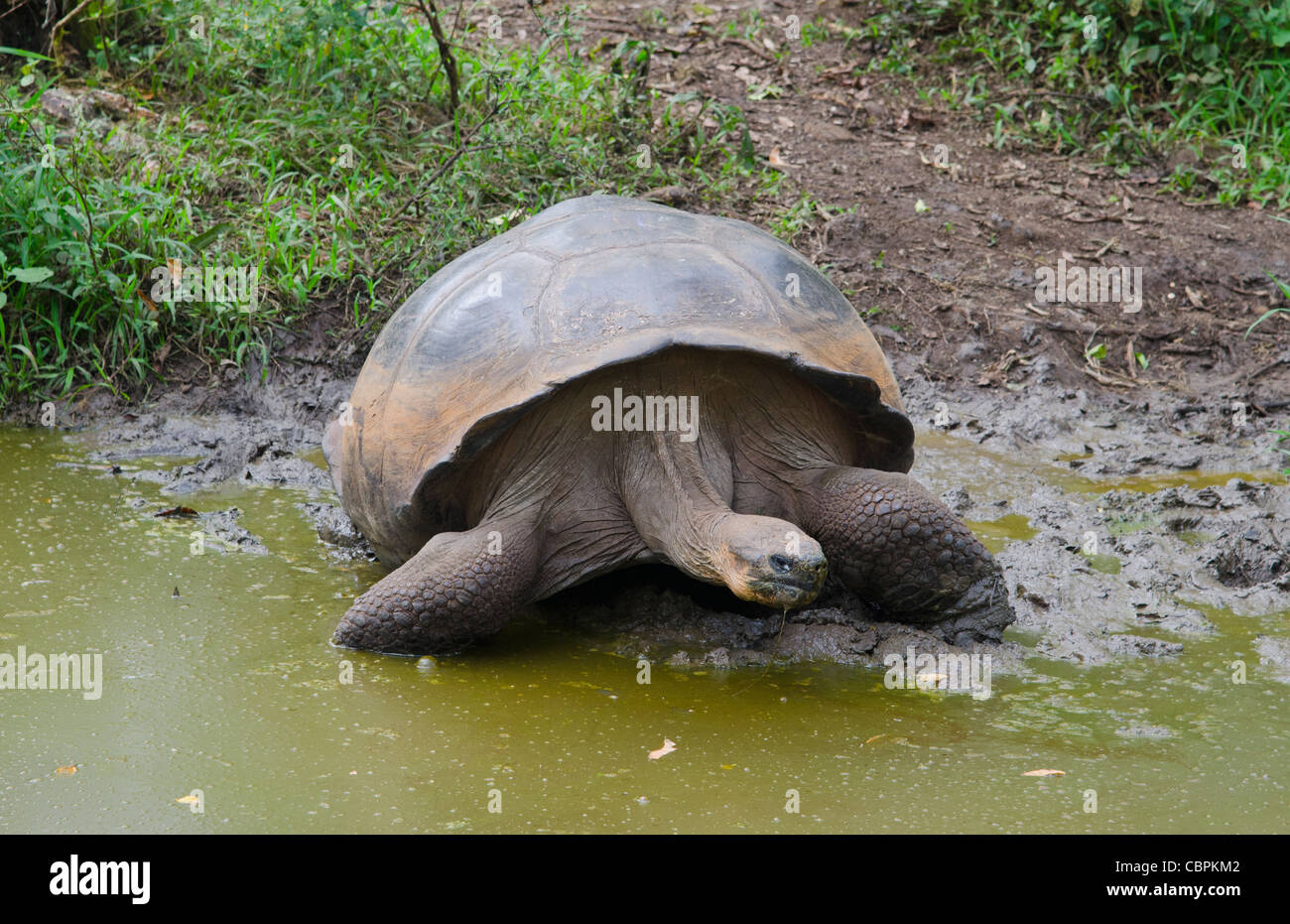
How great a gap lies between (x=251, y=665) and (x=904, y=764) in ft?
5.45

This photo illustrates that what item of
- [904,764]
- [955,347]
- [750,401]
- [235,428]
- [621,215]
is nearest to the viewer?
[904,764]

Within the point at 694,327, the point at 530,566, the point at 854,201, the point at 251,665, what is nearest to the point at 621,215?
the point at 694,327

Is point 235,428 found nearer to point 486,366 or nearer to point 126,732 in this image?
point 486,366

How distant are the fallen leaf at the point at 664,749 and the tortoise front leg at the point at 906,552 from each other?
2.76 ft

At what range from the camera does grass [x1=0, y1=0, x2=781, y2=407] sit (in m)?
5.63

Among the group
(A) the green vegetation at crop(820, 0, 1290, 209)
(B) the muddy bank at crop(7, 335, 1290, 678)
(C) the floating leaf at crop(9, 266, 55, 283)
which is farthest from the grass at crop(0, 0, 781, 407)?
(A) the green vegetation at crop(820, 0, 1290, 209)

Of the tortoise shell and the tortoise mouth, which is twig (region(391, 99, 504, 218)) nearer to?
the tortoise shell

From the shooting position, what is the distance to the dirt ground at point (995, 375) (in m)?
3.76

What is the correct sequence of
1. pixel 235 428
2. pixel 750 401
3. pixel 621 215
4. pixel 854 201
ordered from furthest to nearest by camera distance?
1. pixel 854 201
2. pixel 235 428
3. pixel 621 215
4. pixel 750 401

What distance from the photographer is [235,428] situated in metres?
5.46

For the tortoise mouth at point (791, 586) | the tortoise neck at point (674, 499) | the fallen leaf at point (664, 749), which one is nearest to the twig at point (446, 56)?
the tortoise neck at point (674, 499)

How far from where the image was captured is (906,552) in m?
3.47

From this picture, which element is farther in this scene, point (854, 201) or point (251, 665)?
point (854, 201)

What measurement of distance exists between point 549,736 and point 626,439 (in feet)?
3.11
